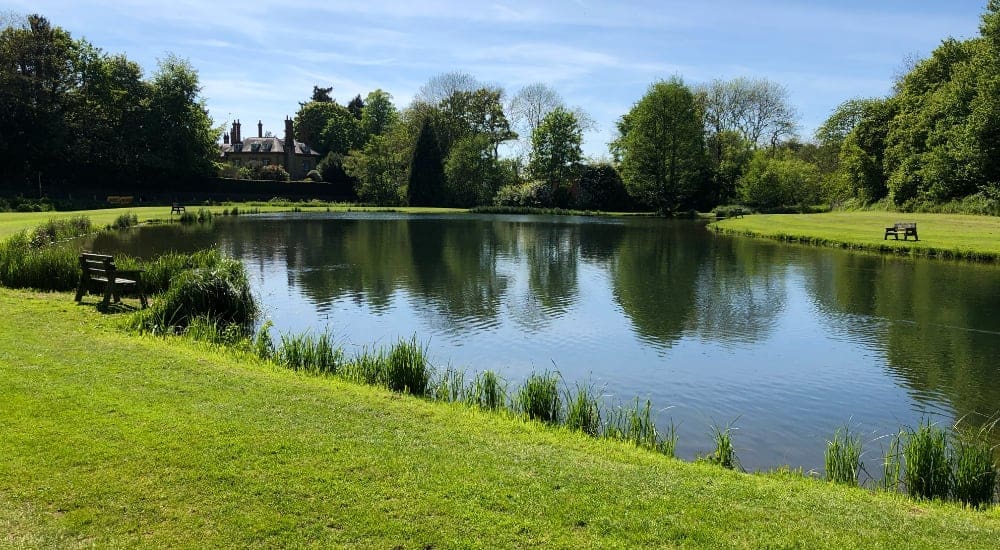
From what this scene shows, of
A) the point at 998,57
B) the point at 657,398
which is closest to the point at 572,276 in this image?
the point at 657,398

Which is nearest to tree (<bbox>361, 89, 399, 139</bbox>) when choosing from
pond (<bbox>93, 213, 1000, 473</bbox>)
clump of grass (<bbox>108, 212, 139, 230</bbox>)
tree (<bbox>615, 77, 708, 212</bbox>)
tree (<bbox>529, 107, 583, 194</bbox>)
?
tree (<bbox>529, 107, 583, 194</bbox>)

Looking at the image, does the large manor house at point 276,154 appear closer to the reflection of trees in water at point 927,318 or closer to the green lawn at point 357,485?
the reflection of trees in water at point 927,318

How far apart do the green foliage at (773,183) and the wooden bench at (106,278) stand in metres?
56.9

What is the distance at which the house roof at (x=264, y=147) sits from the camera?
89.9 m

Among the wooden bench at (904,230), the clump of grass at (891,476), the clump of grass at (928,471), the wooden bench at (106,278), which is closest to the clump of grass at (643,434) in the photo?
the clump of grass at (891,476)

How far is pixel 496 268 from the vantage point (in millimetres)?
23500

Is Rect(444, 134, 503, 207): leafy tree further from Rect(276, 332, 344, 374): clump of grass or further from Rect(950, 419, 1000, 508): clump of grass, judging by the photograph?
Rect(950, 419, 1000, 508): clump of grass

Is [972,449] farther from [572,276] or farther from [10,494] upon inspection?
[572,276]

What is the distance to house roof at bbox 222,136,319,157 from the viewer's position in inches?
3538

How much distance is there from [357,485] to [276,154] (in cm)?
9017

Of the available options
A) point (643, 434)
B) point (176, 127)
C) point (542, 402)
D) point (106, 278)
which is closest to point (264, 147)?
point (176, 127)

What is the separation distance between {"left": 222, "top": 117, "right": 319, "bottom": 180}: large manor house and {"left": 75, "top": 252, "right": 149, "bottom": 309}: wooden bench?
253 ft

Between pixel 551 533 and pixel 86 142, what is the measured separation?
67.8 meters

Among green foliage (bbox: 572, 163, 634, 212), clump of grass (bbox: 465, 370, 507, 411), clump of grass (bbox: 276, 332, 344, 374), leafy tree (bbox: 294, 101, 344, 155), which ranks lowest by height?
clump of grass (bbox: 465, 370, 507, 411)
